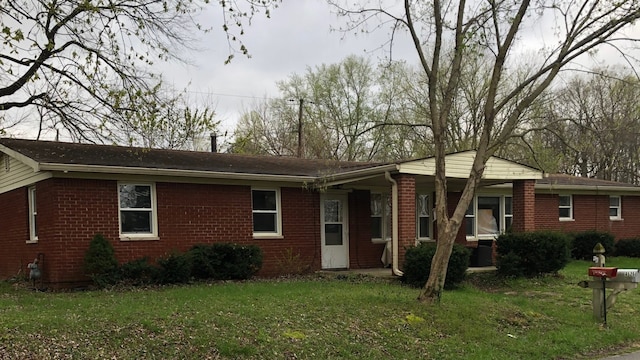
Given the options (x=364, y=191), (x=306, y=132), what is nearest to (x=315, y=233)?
(x=364, y=191)

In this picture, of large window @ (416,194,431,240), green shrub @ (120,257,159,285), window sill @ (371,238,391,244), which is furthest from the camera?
large window @ (416,194,431,240)

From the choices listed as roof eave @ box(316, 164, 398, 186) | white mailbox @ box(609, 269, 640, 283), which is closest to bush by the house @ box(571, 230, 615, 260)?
roof eave @ box(316, 164, 398, 186)

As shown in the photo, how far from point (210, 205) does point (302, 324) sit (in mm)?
6460

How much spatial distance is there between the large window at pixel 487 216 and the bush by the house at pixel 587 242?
9.51 feet

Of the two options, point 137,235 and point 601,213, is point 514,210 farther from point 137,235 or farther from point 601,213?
point 137,235

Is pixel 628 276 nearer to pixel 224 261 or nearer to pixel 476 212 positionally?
pixel 224 261

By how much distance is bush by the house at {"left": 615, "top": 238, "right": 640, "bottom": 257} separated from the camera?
21125mm

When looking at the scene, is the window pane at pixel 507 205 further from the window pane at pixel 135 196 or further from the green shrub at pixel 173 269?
the window pane at pixel 135 196

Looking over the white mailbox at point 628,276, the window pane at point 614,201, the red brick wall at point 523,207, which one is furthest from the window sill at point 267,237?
the window pane at point 614,201

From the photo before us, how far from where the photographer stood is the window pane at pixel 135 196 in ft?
40.7

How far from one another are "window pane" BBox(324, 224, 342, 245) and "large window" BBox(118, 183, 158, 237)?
5200mm

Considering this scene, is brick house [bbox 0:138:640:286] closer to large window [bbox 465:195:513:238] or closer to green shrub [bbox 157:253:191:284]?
large window [bbox 465:195:513:238]

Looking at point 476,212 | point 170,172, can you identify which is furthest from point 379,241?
point 170,172

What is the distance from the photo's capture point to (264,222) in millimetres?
14648
